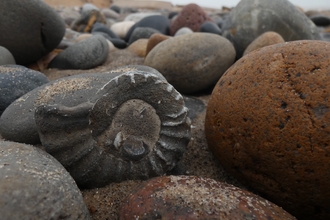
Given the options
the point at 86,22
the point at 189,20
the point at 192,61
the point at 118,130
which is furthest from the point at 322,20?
the point at 118,130

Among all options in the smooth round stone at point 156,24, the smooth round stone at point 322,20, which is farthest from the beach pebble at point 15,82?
the smooth round stone at point 322,20

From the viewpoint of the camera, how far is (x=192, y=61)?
3.20m

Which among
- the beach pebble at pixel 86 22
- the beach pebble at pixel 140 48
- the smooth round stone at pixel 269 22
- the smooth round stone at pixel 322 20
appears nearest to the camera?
the smooth round stone at pixel 269 22

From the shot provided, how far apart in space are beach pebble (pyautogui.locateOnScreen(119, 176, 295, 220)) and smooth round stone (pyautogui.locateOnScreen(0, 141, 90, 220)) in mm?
267

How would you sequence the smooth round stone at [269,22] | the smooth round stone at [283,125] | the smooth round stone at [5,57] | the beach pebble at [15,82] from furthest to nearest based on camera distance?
the smooth round stone at [269,22] → the smooth round stone at [5,57] → the beach pebble at [15,82] → the smooth round stone at [283,125]

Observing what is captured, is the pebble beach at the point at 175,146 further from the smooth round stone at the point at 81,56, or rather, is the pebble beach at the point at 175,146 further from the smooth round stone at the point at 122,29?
the smooth round stone at the point at 122,29

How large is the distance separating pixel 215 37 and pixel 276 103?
1.86 meters

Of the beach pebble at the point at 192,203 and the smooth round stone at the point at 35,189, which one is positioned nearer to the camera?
the smooth round stone at the point at 35,189

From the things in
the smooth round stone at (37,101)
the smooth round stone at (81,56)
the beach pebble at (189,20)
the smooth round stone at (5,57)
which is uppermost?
the smooth round stone at (37,101)

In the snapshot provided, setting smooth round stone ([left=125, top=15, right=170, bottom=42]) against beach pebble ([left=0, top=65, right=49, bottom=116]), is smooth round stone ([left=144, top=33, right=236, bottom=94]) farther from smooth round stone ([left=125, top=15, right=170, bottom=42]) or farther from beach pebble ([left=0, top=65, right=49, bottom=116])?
smooth round stone ([left=125, top=15, right=170, bottom=42])

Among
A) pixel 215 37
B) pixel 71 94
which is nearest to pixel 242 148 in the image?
pixel 71 94

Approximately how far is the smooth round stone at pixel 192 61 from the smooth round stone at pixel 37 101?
1.00 meters

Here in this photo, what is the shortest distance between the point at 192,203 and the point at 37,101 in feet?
4.41

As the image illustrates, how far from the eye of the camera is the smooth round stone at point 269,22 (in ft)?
13.2
